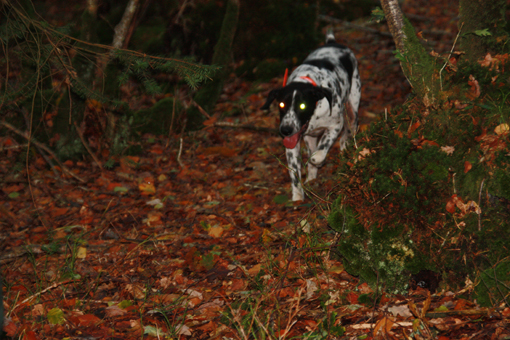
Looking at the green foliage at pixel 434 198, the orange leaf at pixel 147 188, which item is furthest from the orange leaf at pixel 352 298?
the orange leaf at pixel 147 188

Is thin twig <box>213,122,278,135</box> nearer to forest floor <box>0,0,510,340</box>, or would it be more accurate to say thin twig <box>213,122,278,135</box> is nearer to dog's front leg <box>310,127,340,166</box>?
forest floor <box>0,0,510,340</box>

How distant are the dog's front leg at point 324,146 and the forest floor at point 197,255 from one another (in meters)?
0.27

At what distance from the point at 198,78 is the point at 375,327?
6.91 ft

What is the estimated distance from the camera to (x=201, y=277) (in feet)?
12.5

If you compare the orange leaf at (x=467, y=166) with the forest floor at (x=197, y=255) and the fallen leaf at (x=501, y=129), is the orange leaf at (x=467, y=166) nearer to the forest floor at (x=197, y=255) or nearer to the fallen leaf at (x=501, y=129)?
the fallen leaf at (x=501, y=129)

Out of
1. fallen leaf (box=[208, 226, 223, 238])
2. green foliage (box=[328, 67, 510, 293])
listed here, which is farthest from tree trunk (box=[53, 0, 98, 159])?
green foliage (box=[328, 67, 510, 293])

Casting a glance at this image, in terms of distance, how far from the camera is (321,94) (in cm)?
526

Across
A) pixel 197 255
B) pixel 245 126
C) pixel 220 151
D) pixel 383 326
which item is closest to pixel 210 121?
pixel 245 126

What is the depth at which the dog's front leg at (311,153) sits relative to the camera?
556cm

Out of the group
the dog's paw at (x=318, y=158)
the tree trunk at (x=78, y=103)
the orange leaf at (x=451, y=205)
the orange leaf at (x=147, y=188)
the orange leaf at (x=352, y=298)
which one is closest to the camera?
the orange leaf at (x=451, y=205)

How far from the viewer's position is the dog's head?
5.14m

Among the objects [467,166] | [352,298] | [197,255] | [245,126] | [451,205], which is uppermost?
[467,166]

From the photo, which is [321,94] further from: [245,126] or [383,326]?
[383,326]

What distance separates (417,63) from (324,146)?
7.27 ft
